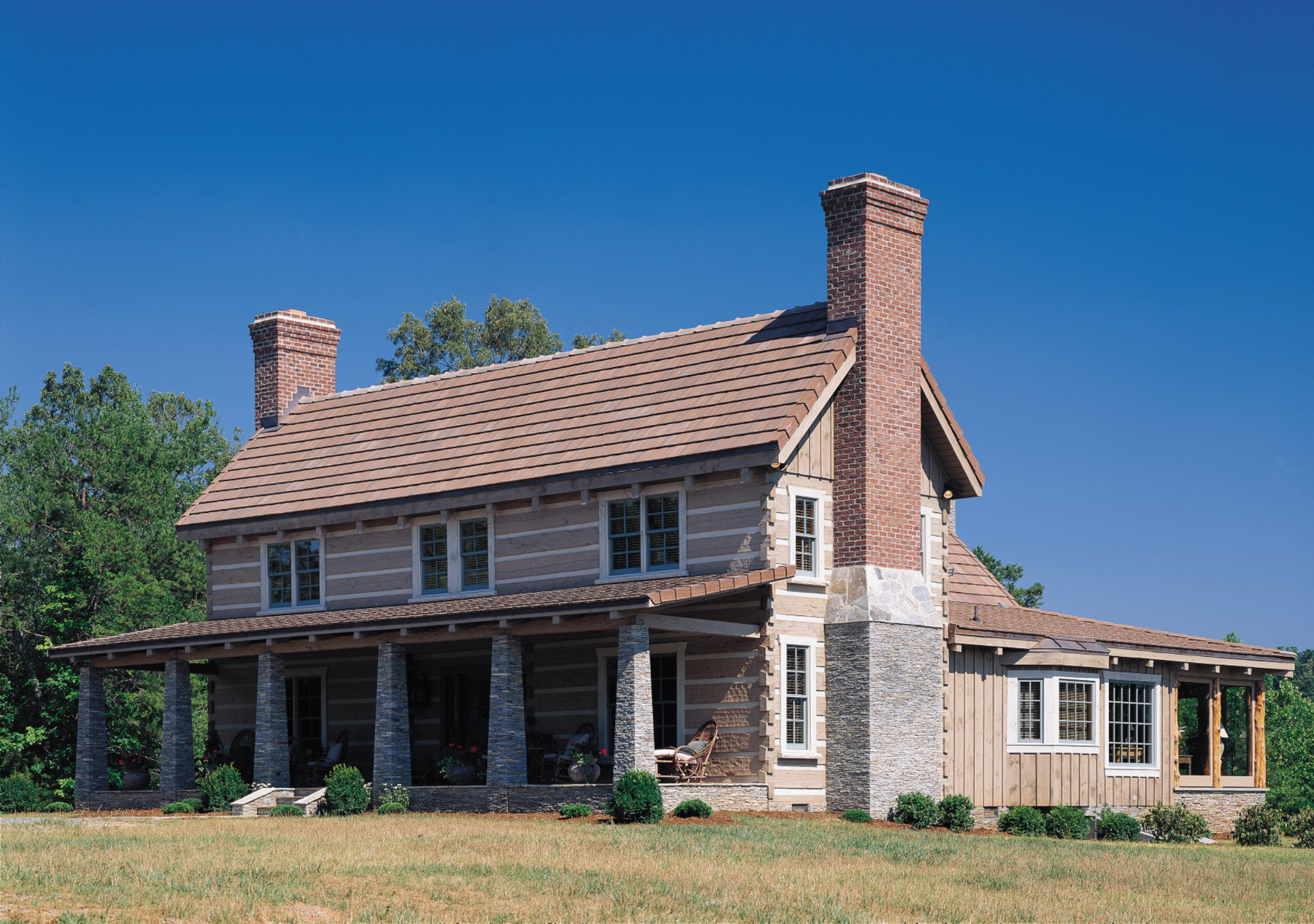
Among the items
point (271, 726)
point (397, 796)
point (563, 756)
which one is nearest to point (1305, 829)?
point (563, 756)

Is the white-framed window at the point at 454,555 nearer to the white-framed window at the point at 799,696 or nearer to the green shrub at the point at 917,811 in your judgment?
the white-framed window at the point at 799,696

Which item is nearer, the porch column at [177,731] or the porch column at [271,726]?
the porch column at [271,726]

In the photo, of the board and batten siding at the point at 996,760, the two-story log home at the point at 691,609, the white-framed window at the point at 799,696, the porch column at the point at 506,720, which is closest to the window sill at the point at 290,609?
the two-story log home at the point at 691,609

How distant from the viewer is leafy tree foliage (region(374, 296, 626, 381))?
226ft

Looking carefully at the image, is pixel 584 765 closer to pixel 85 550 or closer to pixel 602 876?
pixel 602 876

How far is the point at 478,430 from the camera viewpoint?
35312 millimetres

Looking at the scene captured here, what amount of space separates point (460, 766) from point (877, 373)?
1086 centimetres

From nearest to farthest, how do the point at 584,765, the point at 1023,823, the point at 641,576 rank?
the point at 584,765 → the point at 1023,823 → the point at 641,576

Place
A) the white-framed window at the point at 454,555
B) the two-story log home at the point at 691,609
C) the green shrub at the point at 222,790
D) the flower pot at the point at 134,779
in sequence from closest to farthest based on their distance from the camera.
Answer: the two-story log home at the point at 691,609 → the green shrub at the point at 222,790 → the white-framed window at the point at 454,555 → the flower pot at the point at 134,779

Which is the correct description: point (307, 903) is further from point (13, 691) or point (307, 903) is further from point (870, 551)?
point (13, 691)

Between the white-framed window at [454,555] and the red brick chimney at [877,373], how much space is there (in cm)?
742

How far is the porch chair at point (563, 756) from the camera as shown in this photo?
29516 mm

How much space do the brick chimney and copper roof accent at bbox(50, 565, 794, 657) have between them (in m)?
6.64

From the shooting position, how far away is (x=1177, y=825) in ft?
102
